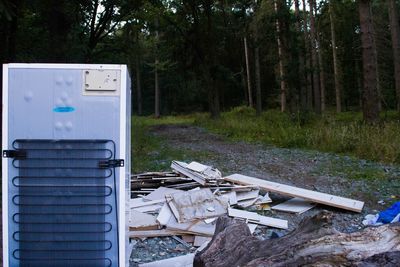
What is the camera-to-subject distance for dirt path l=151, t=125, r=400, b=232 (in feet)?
25.4

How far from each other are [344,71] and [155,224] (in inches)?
2004

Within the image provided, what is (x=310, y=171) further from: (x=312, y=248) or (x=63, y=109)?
(x=63, y=109)

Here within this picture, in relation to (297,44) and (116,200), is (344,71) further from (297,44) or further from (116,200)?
(116,200)

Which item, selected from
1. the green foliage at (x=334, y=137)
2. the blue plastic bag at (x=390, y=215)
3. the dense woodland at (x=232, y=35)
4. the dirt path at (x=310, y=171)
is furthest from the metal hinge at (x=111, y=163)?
the green foliage at (x=334, y=137)

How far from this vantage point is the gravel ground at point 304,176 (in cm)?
624

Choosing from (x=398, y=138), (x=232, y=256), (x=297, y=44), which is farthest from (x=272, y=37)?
(x=232, y=256)

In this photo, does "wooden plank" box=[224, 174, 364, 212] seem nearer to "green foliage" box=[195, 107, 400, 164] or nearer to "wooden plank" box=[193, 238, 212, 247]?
"wooden plank" box=[193, 238, 212, 247]

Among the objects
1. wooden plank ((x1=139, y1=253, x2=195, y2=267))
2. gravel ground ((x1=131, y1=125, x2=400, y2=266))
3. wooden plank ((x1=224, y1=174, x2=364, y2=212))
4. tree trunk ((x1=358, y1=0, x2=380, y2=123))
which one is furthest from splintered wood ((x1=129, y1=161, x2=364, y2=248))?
tree trunk ((x1=358, y1=0, x2=380, y2=123))

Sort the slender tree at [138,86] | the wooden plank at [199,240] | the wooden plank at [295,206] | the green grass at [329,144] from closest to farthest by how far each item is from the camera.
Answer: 1. the wooden plank at [199,240]
2. the wooden plank at [295,206]
3. the green grass at [329,144]
4. the slender tree at [138,86]

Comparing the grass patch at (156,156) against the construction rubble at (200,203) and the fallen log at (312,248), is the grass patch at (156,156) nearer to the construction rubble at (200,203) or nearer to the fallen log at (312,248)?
the construction rubble at (200,203)

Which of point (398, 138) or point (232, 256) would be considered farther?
point (398, 138)

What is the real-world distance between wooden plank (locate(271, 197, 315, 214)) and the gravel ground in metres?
0.10

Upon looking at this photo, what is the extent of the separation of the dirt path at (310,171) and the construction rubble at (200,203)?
1.01ft

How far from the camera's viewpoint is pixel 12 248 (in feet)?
10.5
